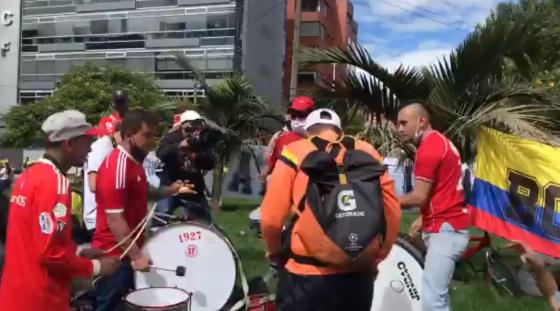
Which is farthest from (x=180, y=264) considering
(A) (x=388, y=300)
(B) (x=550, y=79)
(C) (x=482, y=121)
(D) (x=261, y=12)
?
(D) (x=261, y=12)

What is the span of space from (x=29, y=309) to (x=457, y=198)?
307 cm

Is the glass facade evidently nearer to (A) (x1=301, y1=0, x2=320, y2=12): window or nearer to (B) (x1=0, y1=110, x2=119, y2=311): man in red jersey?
(A) (x1=301, y1=0, x2=320, y2=12): window

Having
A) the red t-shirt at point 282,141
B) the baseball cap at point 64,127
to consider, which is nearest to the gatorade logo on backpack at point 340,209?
the baseball cap at point 64,127

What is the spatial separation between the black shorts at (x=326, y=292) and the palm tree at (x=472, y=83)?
3959 millimetres

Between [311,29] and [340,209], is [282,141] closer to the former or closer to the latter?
[340,209]

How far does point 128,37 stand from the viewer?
200 ft

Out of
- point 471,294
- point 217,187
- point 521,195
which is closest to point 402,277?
point 521,195

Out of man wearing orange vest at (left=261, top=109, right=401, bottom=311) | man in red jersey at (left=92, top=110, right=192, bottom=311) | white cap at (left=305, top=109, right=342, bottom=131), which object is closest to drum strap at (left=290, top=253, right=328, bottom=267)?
man wearing orange vest at (left=261, top=109, right=401, bottom=311)

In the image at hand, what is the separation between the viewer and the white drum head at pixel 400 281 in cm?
581

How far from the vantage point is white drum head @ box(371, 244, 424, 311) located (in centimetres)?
581

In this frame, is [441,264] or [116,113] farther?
[116,113]

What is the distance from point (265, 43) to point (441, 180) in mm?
58688

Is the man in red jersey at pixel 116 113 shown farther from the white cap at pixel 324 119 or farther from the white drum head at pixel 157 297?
the white cap at pixel 324 119

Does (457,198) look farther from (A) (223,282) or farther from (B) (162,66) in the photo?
(B) (162,66)
